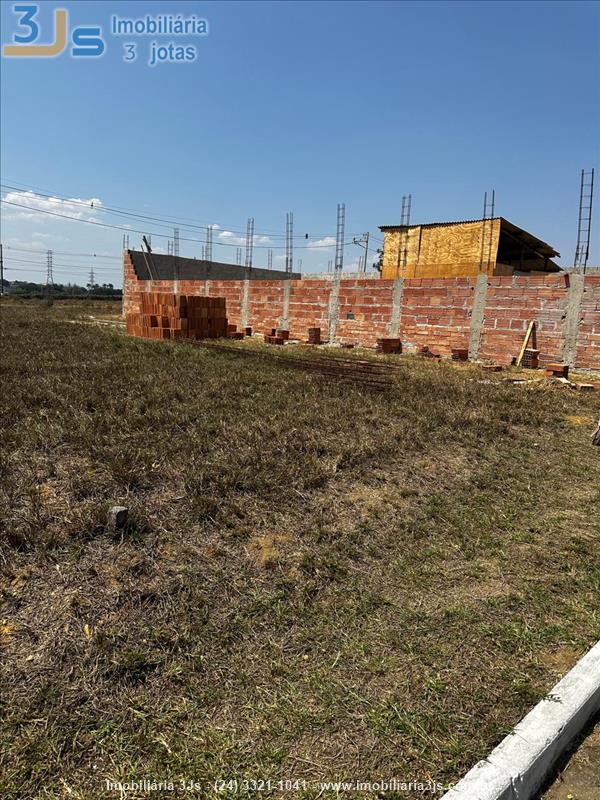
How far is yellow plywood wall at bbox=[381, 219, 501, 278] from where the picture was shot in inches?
736

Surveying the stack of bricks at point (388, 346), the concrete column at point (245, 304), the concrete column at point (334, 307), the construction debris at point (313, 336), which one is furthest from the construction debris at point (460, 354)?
the concrete column at point (245, 304)

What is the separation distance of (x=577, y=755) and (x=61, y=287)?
170 feet

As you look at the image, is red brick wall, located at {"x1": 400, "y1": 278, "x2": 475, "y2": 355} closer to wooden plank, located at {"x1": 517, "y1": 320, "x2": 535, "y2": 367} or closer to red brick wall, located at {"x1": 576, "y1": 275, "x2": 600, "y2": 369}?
wooden plank, located at {"x1": 517, "y1": 320, "x2": 535, "y2": 367}

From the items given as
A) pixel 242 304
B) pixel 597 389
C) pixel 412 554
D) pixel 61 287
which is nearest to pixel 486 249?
pixel 242 304

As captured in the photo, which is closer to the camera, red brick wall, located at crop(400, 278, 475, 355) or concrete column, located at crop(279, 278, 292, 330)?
red brick wall, located at crop(400, 278, 475, 355)

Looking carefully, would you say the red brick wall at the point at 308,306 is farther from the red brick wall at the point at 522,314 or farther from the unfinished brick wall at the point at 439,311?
the red brick wall at the point at 522,314

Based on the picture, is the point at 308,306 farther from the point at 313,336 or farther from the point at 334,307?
the point at 313,336

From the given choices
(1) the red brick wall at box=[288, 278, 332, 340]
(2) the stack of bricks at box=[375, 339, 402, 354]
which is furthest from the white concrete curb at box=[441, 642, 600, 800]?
(1) the red brick wall at box=[288, 278, 332, 340]

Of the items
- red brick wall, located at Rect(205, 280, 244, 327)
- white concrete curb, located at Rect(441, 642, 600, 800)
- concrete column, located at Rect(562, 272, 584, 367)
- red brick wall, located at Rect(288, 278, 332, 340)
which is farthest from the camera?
red brick wall, located at Rect(205, 280, 244, 327)

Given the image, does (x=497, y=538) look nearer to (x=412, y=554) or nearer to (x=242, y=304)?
(x=412, y=554)

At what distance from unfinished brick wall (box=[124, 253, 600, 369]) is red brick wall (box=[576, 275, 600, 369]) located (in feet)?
0.05

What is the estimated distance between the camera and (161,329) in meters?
13.0

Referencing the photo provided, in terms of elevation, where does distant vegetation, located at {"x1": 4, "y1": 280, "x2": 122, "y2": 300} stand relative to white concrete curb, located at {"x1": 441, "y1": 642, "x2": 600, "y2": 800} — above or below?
above

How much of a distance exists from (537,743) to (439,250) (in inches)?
827
